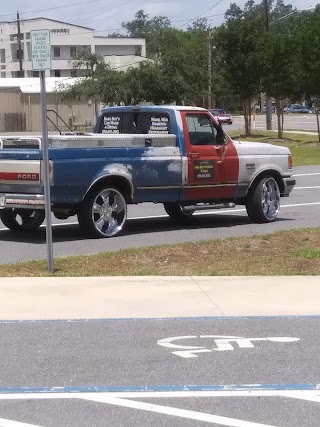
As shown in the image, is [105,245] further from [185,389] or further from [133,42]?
[133,42]

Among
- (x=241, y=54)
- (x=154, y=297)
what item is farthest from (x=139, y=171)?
(x=241, y=54)

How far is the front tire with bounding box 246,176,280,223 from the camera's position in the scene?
1748cm

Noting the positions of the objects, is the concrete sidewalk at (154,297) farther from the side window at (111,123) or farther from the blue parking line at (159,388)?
the side window at (111,123)

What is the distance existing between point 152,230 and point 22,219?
7.15ft

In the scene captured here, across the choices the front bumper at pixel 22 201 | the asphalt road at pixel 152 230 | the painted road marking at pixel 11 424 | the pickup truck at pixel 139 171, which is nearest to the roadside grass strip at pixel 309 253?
the asphalt road at pixel 152 230

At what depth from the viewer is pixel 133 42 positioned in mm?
111625

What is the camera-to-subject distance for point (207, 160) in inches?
656

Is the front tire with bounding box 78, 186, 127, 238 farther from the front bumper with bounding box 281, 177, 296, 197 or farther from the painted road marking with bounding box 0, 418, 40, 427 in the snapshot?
the painted road marking with bounding box 0, 418, 40, 427

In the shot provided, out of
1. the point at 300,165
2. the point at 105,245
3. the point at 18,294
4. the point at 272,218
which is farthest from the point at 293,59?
the point at 18,294

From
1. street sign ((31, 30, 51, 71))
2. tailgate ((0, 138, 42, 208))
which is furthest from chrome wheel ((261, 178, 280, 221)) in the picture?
street sign ((31, 30, 51, 71))

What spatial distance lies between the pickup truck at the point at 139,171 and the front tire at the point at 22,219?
16mm

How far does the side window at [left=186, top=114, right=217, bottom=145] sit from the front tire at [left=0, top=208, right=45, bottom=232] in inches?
111

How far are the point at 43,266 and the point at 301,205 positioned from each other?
939cm

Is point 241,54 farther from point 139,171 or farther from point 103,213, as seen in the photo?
point 103,213
